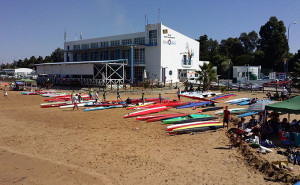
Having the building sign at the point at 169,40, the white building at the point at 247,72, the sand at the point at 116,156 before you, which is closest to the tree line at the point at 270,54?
the white building at the point at 247,72

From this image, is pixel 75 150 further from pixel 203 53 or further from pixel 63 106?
Result: pixel 203 53

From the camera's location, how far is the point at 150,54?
37594mm

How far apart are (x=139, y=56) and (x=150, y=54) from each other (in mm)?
2512

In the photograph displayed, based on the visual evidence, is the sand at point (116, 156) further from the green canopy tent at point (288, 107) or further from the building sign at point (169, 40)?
the building sign at point (169, 40)

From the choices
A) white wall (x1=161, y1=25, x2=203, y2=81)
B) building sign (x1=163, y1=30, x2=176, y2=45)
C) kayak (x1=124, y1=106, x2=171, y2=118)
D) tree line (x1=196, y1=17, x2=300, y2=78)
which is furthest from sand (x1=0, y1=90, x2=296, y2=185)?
tree line (x1=196, y1=17, x2=300, y2=78)

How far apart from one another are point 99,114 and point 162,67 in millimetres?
21764

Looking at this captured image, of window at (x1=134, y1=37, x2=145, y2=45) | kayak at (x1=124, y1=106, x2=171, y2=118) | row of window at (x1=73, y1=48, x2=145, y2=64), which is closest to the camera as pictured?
kayak at (x1=124, y1=106, x2=171, y2=118)

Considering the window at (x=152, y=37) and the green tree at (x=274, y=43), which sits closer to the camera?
the window at (x=152, y=37)

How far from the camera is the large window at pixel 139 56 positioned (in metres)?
38.8

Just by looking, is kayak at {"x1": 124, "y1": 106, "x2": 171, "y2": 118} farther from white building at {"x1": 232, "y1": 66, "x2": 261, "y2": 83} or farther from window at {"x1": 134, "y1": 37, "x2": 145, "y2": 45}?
window at {"x1": 134, "y1": 37, "x2": 145, "y2": 45}

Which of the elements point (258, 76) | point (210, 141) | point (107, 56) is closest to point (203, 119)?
point (210, 141)

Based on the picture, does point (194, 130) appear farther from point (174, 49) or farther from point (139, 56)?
point (174, 49)

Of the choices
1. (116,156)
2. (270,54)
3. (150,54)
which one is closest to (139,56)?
(150,54)

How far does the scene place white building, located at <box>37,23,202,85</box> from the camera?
36562 millimetres
